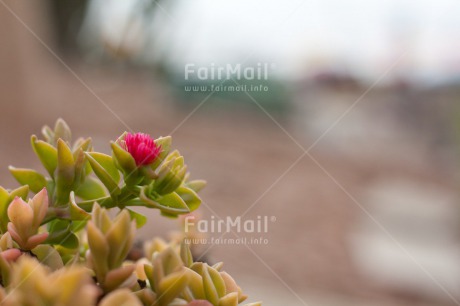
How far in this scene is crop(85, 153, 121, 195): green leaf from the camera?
0.36 metres

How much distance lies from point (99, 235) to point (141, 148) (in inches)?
3.7

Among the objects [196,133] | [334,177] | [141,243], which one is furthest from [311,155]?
[141,243]

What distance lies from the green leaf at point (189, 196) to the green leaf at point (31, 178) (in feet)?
0.36

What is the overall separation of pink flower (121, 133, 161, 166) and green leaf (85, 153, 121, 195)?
22 mm

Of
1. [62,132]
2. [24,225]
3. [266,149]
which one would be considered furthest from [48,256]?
[266,149]

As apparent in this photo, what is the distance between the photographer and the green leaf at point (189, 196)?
15.9 inches

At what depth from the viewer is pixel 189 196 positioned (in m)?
0.41

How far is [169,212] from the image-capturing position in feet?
1.26

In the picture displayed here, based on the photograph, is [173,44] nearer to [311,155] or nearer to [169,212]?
[311,155]

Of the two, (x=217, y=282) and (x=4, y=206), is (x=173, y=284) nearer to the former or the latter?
(x=217, y=282)

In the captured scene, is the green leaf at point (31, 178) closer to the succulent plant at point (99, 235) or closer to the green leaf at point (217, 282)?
the succulent plant at point (99, 235)

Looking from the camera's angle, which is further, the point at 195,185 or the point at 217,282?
the point at 195,185

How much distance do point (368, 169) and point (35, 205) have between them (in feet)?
13.5

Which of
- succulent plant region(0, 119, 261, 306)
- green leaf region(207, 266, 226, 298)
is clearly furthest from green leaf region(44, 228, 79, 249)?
green leaf region(207, 266, 226, 298)
